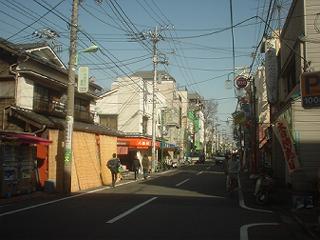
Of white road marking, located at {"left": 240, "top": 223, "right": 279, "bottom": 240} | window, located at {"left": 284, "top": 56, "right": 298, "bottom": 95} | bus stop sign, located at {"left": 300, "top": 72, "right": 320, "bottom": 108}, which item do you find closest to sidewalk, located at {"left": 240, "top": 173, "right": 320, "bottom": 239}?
white road marking, located at {"left": 240, "top": 223, "right": 279, "bottom": 240}

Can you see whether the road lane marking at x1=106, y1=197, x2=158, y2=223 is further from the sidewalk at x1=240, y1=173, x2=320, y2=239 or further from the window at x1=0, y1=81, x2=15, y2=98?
the window at x1=0, y1=81, x2=15, y2=98

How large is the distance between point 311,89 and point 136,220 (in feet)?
19.8

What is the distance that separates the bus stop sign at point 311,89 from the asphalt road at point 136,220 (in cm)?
349

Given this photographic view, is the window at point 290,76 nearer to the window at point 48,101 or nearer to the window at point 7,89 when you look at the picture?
the window at point 48,101

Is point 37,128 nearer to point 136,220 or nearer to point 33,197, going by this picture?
point 33,197

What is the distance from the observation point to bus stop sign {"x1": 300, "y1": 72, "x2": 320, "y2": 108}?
1309cm

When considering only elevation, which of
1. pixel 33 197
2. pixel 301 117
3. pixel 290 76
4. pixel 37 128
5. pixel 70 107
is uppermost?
pixel 290 76

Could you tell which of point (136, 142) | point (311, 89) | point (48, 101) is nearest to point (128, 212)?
point (311, 89)

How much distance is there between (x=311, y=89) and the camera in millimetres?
13219

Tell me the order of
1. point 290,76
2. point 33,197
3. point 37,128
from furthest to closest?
point 290,76 < point 37,128 < point 33,197

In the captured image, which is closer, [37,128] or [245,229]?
[245,229]

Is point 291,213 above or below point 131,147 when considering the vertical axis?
below

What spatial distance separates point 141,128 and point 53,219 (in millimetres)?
41750

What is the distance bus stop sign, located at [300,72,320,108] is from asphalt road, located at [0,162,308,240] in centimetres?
349
